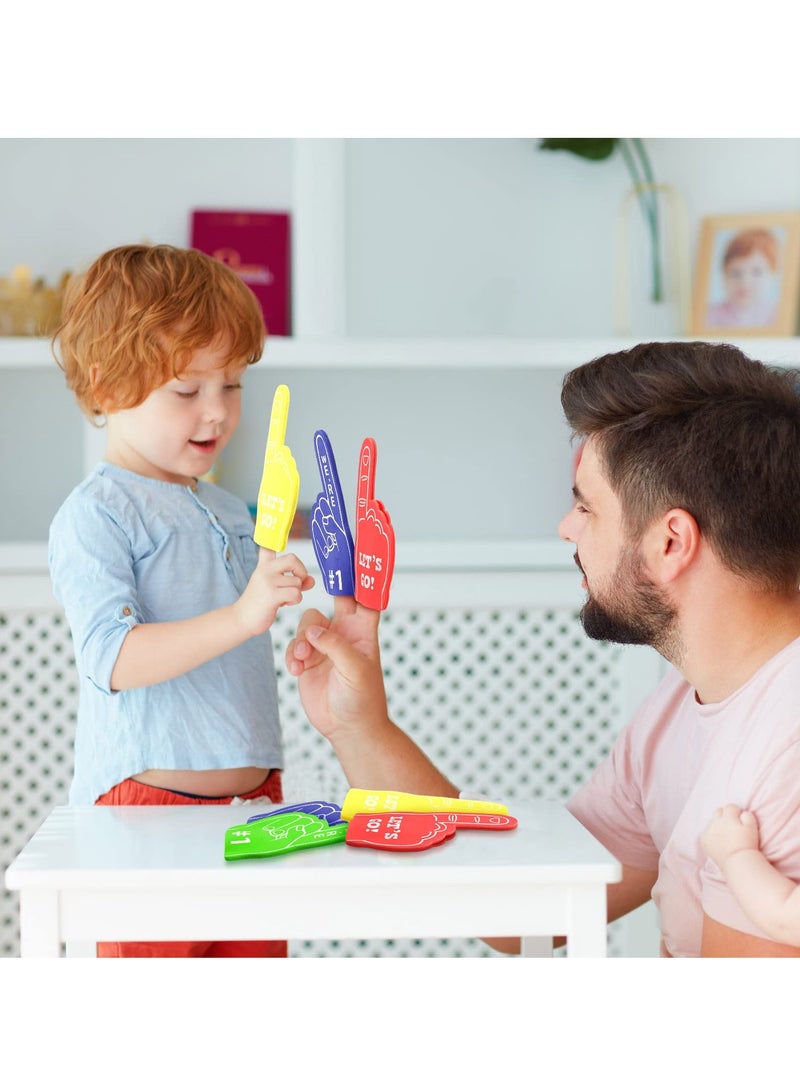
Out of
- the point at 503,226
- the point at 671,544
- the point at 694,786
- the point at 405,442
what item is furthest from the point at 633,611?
the point at 503,226

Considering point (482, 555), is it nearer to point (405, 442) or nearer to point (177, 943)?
point (405, 442)

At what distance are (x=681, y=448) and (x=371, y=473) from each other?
337 millimetres

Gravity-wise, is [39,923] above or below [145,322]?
below

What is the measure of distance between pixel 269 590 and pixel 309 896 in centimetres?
39

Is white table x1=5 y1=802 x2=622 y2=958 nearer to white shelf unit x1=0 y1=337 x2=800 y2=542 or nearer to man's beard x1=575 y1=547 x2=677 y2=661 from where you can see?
man's beard x1=575 y1=547 x2=677 y2=661

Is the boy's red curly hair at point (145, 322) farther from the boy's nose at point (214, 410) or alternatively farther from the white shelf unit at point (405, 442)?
the white shelf unit at point (405, 442)

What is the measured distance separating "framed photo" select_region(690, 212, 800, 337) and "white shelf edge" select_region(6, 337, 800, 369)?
0.12m

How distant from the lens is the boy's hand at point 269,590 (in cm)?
131

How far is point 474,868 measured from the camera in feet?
3.34

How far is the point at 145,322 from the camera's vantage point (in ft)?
4.95

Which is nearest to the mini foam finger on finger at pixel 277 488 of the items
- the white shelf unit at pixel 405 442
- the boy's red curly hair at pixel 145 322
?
the boy's red curly hair at pixel 145 322

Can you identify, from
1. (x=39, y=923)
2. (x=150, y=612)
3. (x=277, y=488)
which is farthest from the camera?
(x=150, y=612)
